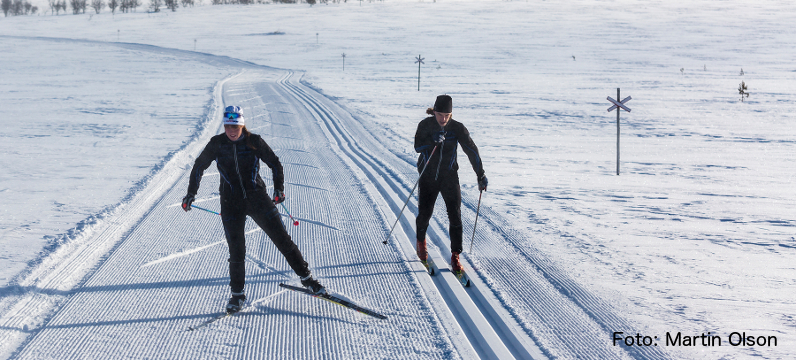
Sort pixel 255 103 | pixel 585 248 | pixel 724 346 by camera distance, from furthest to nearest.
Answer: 1. pixel 255 103
2. pixel 585 248
3. pixel 724 346

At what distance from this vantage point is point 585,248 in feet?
20.9

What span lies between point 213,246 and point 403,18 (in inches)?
3789

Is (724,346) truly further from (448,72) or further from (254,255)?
(448,72)

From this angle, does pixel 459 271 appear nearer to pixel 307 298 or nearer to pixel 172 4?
pixel 307 298

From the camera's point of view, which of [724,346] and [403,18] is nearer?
[724,346]

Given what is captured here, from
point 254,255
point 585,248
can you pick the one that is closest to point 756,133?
point 585,248

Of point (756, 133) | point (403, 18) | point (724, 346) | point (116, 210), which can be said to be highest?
point (403, 18)

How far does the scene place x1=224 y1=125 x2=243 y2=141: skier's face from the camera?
4164 mm

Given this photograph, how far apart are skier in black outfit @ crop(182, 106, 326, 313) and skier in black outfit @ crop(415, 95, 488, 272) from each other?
1570 millimetres

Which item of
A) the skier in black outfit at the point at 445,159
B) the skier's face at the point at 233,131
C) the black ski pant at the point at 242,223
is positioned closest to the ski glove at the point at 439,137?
the skier in black outfit at the point at 445,159

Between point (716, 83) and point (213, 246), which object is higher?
point (716, 83)

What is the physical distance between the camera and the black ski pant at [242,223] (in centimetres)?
438

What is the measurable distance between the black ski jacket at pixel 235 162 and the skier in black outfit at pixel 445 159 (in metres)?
1.62

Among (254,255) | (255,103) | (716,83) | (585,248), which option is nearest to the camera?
(254,255)
